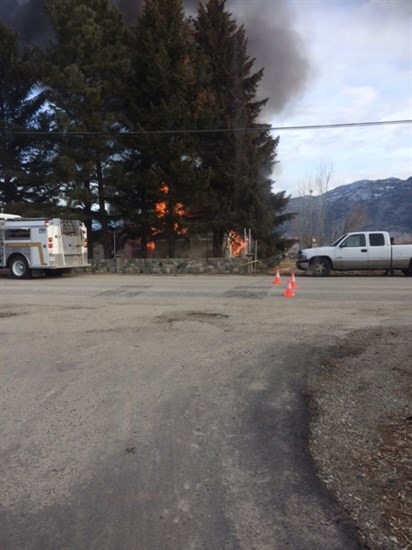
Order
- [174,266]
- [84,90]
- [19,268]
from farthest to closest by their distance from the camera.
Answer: [84,90] → [174,266] → [19,268]

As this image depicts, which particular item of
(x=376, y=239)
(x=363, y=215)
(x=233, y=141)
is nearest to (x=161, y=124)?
(x=233, y=141)

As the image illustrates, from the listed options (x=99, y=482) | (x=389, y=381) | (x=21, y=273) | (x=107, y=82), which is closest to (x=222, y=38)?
(x=107, y=82)

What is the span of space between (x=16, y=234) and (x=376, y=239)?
14.3 m

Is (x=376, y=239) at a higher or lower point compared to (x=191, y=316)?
higher

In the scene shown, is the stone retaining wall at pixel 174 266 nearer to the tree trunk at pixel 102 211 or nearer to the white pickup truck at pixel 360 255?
the tree trunk at pixel 102 211

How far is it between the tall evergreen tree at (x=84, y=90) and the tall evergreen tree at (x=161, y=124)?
3.55 feet

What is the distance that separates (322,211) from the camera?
4597 centimetres

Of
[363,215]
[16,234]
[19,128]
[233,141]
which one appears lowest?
[16,234]

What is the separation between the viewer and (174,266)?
24.4 meters

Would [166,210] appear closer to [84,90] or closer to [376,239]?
[84,90]

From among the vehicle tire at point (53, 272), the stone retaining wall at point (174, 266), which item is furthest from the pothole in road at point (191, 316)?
the stone retaining wall at point (174, 266)

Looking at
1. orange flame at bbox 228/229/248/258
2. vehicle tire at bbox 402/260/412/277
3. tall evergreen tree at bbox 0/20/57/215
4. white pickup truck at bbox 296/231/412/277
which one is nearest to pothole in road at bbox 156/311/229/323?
white pickup truck at bbox 296/231/412/277

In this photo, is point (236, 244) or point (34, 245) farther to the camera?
point (236, 244)

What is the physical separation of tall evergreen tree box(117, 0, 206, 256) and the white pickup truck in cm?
783
